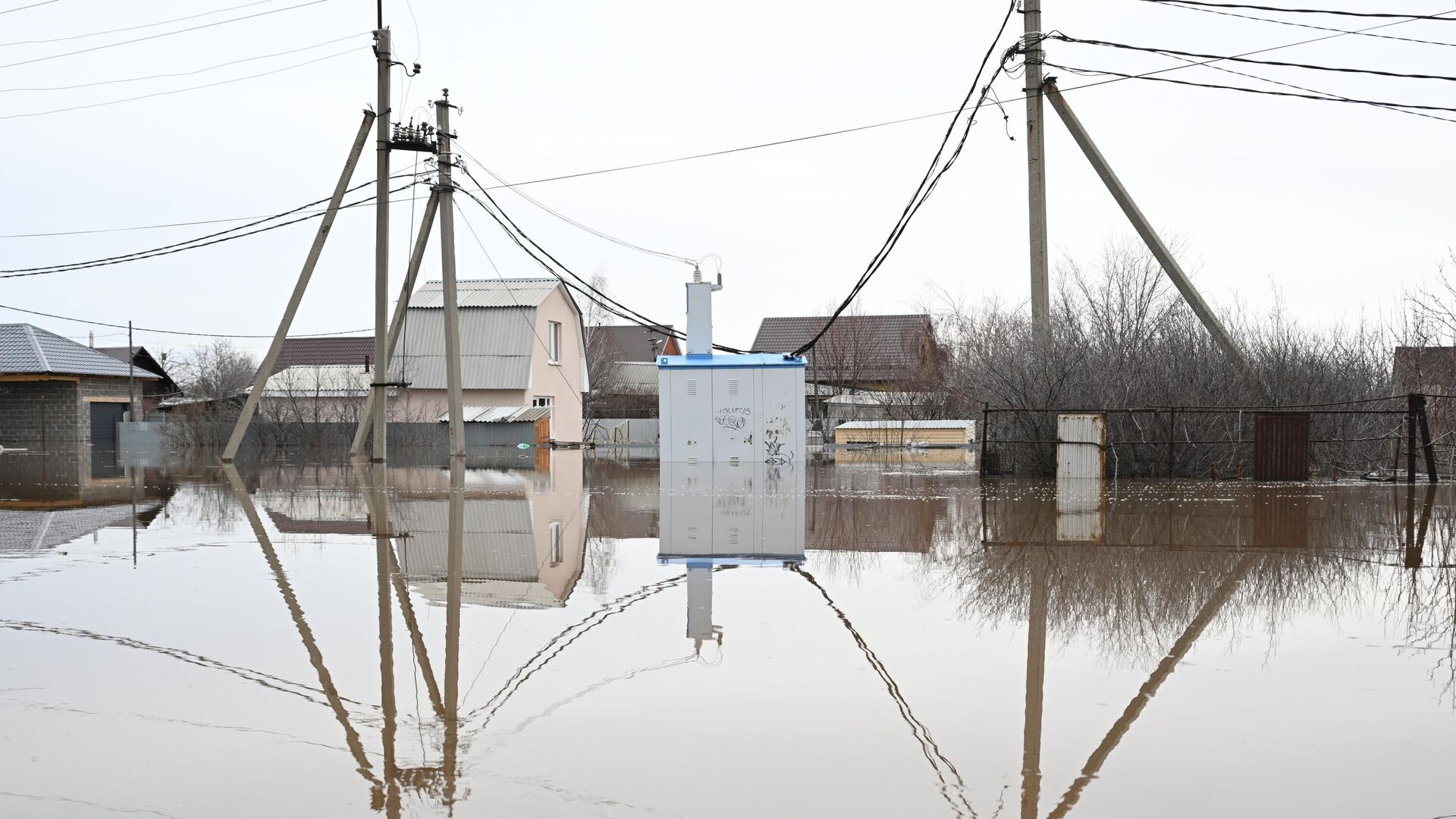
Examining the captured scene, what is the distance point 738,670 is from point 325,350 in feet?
250

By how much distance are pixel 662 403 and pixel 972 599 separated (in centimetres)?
1726

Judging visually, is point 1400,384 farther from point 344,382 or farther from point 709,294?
point 344,382

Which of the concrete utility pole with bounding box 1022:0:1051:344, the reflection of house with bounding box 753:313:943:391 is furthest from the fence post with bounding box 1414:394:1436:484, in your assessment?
the reflection of house with bounding box 753:313:943:391

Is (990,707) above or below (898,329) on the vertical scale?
below

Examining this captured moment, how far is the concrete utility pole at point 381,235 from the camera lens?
992 inches

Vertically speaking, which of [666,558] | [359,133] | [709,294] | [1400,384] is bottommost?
[666,558]

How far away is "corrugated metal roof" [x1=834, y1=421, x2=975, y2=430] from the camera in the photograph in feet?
124

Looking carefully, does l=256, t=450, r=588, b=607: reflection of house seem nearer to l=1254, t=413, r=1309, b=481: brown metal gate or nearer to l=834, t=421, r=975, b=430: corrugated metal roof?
l=1254, t=413, r=1309, b=481: brown metal gate

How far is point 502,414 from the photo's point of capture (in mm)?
42031

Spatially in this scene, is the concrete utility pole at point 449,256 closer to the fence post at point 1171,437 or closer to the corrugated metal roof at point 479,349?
the fence post at point 1171,437

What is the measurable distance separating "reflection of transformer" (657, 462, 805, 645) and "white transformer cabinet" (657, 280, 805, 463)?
2.99m

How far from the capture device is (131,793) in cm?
395

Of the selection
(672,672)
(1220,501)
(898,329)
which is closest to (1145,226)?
(1220,501)

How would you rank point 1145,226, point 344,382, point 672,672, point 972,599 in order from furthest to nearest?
point 344,382 < point 1145,226 < point 972,599 < point 672,672
